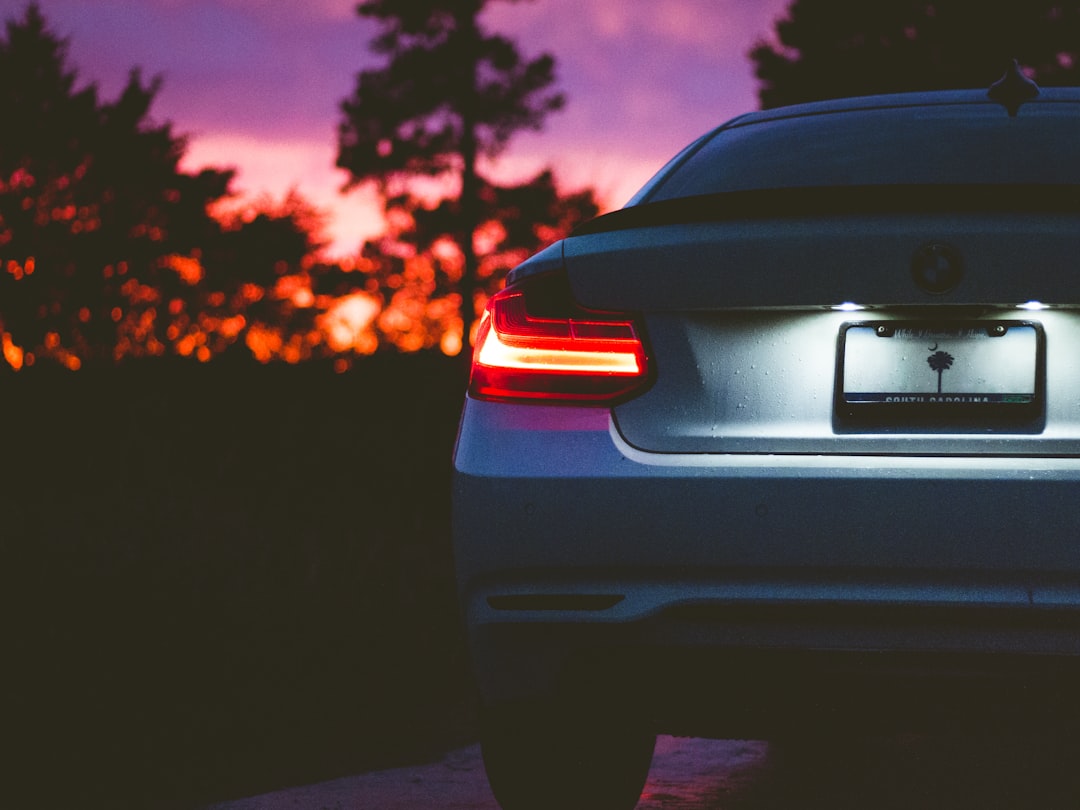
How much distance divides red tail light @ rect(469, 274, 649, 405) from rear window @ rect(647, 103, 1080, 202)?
74 centimetres

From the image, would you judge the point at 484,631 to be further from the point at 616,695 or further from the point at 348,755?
the point at 348,755

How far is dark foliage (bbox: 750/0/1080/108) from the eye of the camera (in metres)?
48.2

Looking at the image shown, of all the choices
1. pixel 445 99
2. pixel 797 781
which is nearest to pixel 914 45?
pixel 445 99

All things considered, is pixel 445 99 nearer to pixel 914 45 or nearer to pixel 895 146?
pixel 914 45

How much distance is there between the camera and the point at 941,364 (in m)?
3.04

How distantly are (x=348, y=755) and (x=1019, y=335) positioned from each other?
3329 millimetres

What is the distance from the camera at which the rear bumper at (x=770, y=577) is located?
292cm

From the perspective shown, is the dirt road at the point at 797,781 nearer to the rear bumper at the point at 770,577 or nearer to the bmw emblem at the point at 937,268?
the rear bumper at the point at 770,577

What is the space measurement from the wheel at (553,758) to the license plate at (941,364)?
88 centimetres

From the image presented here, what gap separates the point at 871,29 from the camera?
167 ft

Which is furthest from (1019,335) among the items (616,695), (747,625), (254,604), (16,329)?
(16,329)

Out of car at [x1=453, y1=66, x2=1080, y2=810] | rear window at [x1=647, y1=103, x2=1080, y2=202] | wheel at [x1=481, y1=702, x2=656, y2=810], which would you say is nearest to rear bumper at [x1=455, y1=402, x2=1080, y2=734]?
car at [x1=453, y1=66, x2=1080, y2=810]

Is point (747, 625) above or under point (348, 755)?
above

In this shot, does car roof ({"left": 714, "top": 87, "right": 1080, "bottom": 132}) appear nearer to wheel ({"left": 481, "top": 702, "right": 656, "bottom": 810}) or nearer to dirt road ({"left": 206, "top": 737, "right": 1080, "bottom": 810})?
wheel ({"left": 481, "top": 702, "right": 656, "bottom": 810})
